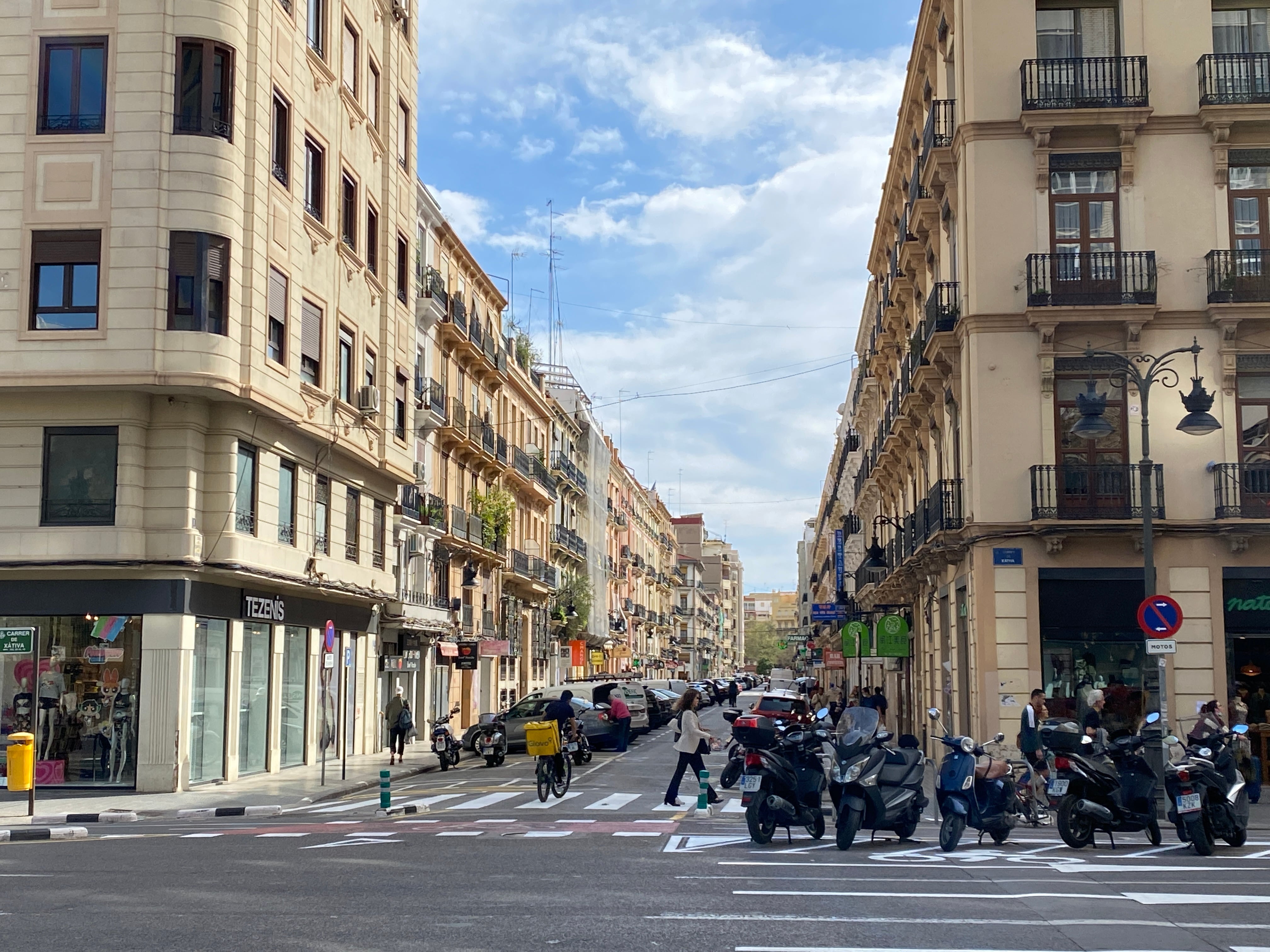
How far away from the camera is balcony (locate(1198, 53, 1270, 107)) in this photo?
26.2m

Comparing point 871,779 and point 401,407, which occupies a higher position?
point 401,407

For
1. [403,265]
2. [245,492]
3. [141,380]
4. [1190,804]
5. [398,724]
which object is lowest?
[398,724]

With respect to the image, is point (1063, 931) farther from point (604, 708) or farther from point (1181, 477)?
point (604, 708)

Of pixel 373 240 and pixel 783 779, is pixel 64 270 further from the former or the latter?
pixel 783 779

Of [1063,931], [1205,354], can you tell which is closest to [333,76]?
[1205,354]

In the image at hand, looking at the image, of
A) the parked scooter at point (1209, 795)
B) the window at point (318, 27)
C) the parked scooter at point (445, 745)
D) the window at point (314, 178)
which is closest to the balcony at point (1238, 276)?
the parked scooter at point (1209, 795)

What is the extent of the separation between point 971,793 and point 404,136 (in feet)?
94.8

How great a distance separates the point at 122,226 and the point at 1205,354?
20164mm

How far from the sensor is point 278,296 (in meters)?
27.7

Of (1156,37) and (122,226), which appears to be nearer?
(122,226)

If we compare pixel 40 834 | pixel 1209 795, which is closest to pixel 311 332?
pixel 40 834

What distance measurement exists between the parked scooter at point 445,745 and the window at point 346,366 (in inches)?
309

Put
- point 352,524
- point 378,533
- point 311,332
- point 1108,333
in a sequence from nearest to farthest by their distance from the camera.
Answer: point 1108,333 → point 311,332 → point 352,524 → point 378,533

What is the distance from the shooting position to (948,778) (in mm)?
14656
